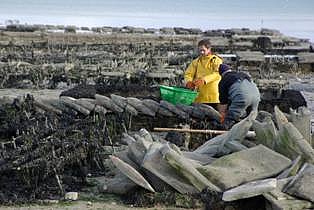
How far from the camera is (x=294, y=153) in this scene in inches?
337

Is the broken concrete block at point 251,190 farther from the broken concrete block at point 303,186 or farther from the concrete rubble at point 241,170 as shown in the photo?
the broken concrete block at point 303,186

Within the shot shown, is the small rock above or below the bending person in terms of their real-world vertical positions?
below

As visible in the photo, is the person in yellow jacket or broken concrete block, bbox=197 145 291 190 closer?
broken concrete block, bbox=197 145 291 190

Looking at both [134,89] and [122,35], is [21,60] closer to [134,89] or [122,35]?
[134,89]

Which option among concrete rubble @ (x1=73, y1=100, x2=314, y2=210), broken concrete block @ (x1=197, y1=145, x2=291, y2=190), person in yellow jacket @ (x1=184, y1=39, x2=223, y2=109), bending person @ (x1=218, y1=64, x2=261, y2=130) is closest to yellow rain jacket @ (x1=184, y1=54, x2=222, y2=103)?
person in yellow jacket @ (x1=184, y1=39, x2=223, y2=109)

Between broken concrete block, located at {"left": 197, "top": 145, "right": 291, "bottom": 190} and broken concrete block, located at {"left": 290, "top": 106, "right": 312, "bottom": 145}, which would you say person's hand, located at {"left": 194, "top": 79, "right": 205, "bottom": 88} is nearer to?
broken concrete block, located at {"left": 290, "top": 106, "right": 312, "bottom": 145}

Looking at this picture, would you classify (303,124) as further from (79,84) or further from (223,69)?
(79,84)

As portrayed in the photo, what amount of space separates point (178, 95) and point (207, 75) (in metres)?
0.73

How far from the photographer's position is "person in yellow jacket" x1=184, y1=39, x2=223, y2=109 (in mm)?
11445

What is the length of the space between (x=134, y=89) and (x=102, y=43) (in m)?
17.2

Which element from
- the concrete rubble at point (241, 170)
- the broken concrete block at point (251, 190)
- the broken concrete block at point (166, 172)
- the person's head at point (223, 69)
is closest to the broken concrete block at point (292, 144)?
the concrete rubble at point (241, 170)

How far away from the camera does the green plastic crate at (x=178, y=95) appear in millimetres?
11703

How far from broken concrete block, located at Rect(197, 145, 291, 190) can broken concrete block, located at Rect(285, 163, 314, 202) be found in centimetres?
59

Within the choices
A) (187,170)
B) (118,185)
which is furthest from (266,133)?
(118,185)
